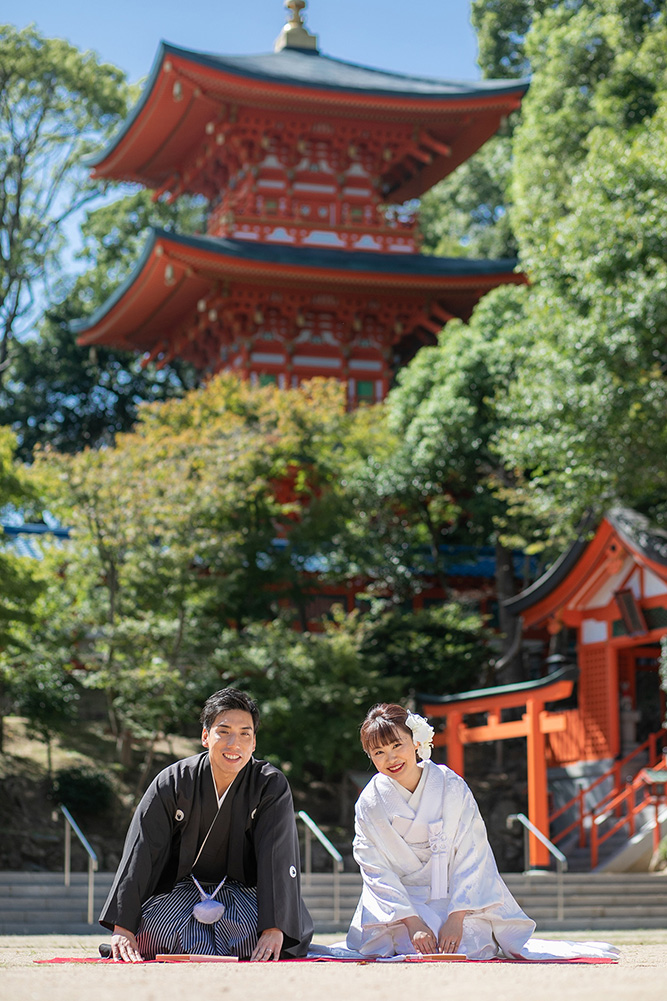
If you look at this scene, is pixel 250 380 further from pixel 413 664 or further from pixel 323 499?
pixel 413 664

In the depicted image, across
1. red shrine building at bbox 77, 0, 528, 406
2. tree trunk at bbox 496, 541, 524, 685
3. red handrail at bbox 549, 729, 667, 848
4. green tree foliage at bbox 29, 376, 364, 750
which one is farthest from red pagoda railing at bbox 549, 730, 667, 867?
red shrine building at bbox 77, 0, 528, 406

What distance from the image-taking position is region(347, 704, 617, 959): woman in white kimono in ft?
16.1

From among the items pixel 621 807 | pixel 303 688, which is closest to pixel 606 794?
pixel 621 807

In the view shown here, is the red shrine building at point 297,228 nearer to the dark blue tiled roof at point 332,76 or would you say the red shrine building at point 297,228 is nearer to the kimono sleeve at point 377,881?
the dark blue tiled roof at point 332,76

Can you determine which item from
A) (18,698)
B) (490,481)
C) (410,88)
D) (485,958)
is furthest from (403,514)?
(485,958)

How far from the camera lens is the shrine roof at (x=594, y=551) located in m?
13.8

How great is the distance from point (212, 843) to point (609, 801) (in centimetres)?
1086

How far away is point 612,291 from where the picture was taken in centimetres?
1166

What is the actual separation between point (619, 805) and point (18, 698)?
696 centimetres

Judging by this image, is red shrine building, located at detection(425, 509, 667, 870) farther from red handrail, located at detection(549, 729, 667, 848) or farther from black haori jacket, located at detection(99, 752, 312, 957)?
black haori jacket, located at detection(99, 752, 312, 957)

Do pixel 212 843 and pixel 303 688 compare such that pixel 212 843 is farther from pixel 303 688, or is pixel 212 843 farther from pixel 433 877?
pixel 303 688

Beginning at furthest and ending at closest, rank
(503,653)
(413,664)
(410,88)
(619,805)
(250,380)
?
(410,88) < (250,380) < (503,653) < (413,664) < (619,805)

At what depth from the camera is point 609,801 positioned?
14805 millimetres

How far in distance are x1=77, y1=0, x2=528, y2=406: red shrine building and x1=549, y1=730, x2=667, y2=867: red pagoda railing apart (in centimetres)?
758
